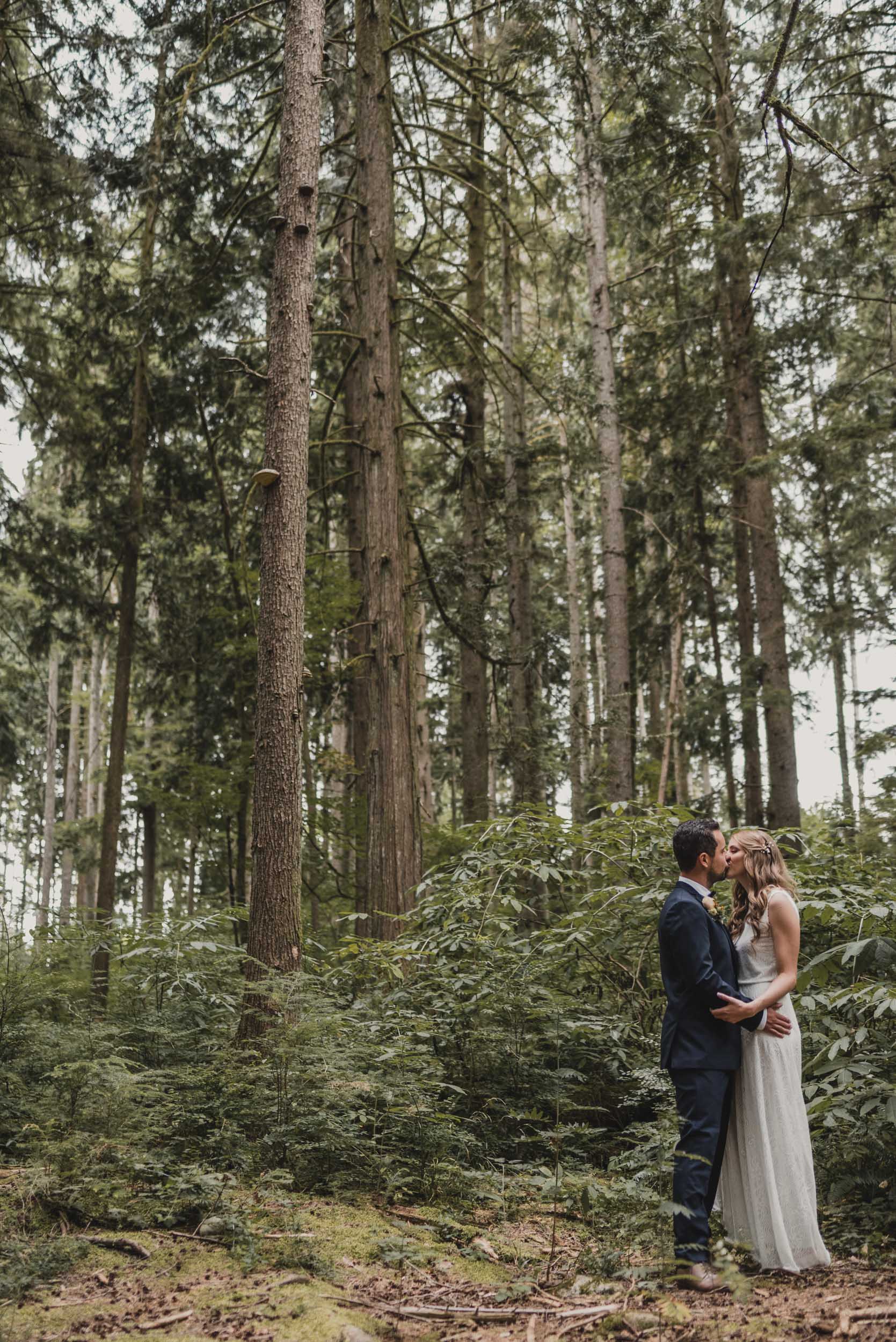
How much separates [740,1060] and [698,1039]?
27cm

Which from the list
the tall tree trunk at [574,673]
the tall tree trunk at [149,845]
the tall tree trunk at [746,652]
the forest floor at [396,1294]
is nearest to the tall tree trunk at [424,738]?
Answer: the tall tree trunk at [574,673]

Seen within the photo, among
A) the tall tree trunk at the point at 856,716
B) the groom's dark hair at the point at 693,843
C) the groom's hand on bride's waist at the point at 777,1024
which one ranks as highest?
the tall tree trunk at the point at 856,716

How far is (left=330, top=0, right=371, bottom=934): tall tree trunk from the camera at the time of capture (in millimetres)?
11438

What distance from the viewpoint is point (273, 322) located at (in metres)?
7.02

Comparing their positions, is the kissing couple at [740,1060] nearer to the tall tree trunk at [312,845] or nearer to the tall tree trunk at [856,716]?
the tall tree trunk at [856,716]

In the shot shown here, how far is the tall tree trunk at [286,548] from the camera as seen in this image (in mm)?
6086

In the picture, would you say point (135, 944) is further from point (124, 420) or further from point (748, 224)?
point (748, 224)

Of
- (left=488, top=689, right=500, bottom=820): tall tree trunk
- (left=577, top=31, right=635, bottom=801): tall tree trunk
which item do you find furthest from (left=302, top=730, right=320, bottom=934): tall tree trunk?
(left=577, top=31, right=635, bottom=801): tall tree trunk

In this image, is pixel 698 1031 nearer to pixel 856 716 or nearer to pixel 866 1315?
pixel 866 1315

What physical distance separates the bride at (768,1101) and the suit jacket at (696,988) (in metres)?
0.09

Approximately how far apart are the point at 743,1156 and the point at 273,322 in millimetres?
5939

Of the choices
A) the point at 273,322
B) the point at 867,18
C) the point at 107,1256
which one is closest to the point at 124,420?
the point at 273,322

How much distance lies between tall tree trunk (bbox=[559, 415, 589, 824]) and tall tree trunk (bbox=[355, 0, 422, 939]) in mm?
3745

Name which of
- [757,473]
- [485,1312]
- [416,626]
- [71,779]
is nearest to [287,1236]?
[485,1312]
